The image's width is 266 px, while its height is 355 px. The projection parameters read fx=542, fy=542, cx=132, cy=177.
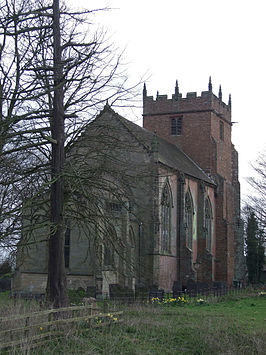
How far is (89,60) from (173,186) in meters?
22.2

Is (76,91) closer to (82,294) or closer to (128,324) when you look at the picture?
(128,324)

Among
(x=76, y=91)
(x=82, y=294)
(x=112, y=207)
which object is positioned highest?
(x=76, y=91)

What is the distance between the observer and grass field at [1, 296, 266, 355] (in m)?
12.2

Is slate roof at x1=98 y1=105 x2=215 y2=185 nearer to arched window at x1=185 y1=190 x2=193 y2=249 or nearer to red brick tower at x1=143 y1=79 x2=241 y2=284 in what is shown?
red brick tower at x1=143 y1=79 x2=241 y2=284

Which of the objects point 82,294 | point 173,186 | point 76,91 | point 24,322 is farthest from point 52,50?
point 173,186

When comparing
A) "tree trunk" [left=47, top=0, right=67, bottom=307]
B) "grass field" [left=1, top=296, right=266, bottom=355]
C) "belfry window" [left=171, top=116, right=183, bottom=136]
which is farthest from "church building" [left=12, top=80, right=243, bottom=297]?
"grass field" [left=1, top=296, right=266, bottom=355]

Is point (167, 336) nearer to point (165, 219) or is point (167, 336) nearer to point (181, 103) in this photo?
point (165, 219)

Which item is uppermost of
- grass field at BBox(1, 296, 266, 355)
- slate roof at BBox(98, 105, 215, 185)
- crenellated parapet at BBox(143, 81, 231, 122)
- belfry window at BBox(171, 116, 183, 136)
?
crenellated parapet at BBox(143, 81, 231, 122)

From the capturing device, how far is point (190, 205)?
127 feet

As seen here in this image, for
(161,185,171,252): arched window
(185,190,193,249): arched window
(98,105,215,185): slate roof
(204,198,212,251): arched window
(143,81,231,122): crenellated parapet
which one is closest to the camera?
(161,185,171,252): arched window

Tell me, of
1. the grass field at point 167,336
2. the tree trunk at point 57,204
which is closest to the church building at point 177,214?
the tree trunk at point 57,204

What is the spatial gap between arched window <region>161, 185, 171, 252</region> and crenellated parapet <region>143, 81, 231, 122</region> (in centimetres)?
1084

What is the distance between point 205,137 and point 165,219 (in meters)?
11.5

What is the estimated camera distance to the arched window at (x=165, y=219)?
34312 mm
